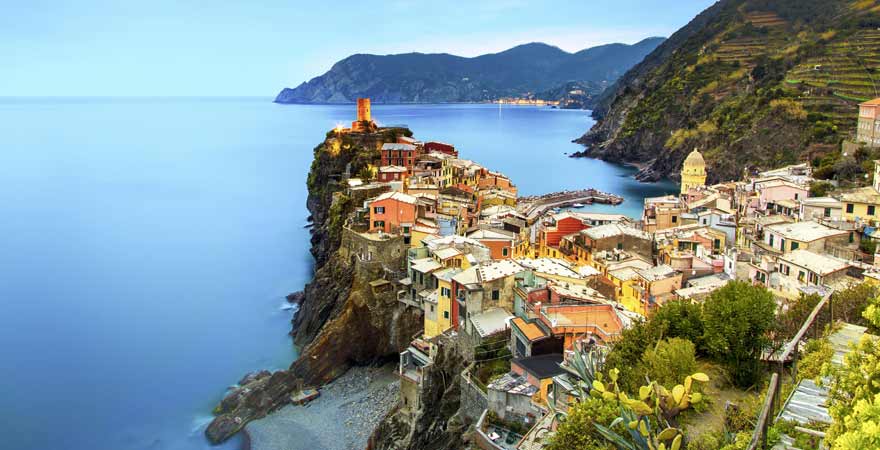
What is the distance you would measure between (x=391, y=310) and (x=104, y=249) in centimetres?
3212

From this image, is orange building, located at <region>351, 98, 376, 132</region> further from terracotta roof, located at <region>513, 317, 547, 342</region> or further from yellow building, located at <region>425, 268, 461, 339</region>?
terracotta roof, located at <region>513, 317, 547, 342</region>

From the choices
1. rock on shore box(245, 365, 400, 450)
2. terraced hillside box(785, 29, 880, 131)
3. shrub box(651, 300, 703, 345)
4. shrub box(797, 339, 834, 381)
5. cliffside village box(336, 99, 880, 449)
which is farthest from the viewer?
terraced hillside box(785, 29, 880, 131)

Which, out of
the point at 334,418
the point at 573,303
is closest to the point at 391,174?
the point at 334,418

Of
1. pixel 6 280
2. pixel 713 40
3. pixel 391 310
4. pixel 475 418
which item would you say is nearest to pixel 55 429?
pixel 391 310

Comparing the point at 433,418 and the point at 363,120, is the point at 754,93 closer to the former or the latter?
the point at 363,120

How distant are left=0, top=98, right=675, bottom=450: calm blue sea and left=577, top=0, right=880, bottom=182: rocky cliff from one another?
268 inches

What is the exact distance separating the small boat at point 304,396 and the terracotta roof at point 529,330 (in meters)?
10.2

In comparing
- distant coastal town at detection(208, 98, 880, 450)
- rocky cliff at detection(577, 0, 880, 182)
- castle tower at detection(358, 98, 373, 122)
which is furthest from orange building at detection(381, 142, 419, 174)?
rocky cliff at detection(577, 0, 880, 182)

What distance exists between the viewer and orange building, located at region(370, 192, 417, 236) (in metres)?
28.1

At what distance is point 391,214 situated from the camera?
2830cm

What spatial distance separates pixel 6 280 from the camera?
4144 centimetres

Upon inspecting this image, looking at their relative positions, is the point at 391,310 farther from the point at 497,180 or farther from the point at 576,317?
the point at 497,180

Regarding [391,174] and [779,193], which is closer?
[779,193]

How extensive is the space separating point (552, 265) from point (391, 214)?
928cm
